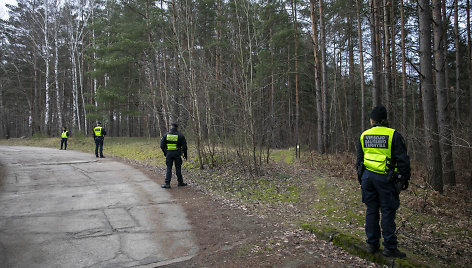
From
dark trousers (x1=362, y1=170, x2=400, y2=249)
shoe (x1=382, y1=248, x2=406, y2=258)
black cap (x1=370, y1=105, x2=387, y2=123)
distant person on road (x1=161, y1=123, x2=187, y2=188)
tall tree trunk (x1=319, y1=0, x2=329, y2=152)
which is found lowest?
shoe (x1=382, y1=248, x2=406, y2=258)

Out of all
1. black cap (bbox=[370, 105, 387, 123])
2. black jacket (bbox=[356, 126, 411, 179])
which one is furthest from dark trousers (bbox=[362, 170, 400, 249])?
black cap (bbox=[370, 105, 387, 123])

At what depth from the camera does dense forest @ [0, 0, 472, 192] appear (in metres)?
8.95

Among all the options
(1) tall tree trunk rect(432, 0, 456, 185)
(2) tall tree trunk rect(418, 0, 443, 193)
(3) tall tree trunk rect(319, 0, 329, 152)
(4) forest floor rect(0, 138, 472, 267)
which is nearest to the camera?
(4) forest floor rect(0, 138, 472, 267)

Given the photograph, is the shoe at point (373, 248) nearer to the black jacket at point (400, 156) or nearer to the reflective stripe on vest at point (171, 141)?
the black jacket at point (400, 156)

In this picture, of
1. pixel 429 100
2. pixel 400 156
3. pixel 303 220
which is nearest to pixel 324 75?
pixel 429 100

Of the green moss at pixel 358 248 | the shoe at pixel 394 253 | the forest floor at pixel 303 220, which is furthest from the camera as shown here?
the forest floor at pixel 303 220

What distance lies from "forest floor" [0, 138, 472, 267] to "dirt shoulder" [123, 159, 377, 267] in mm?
15

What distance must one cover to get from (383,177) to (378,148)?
0.42 meters

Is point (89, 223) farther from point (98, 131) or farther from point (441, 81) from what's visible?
point (98, 131)

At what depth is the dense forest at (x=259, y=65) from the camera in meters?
8.95

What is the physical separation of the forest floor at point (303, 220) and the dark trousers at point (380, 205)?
0.88 ft

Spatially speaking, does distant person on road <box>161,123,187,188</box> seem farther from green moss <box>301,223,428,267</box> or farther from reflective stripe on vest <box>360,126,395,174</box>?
reflective stripe on vest <box>360,126,395,174</box>

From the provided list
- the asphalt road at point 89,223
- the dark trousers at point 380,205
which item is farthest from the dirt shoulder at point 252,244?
the dark trousers at point 380,205

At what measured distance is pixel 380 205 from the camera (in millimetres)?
4121
